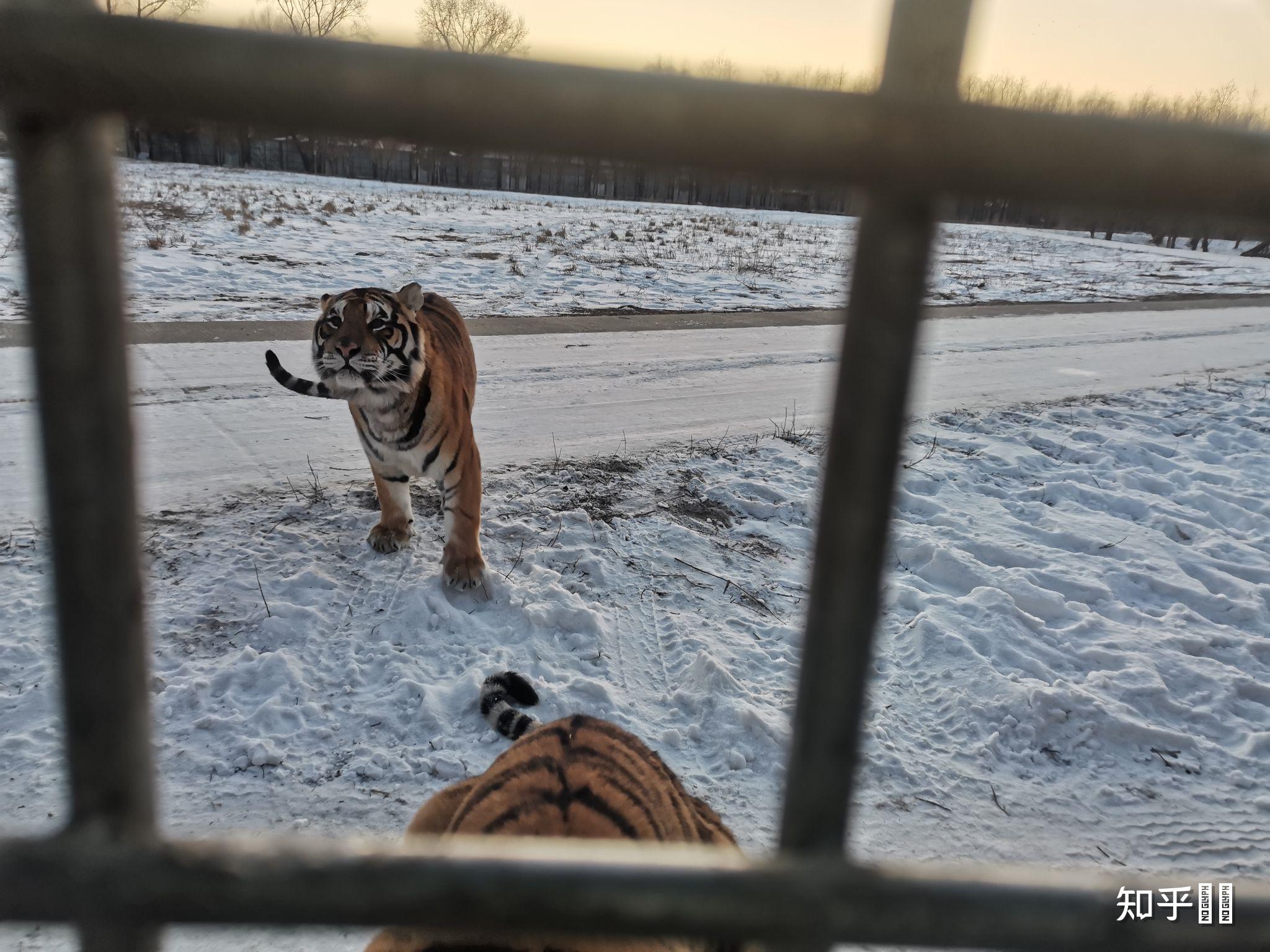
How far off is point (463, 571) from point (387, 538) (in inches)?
23.2

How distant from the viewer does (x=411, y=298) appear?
4.18 metres

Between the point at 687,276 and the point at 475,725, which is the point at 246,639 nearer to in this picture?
the point at 475,725

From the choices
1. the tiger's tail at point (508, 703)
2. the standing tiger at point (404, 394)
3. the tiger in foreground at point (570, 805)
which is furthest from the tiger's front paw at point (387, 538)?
the tiger in foreground at point (570, 805)

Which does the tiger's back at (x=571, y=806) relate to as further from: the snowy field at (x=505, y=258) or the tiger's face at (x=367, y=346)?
the snowy field at (x=505, y=258)

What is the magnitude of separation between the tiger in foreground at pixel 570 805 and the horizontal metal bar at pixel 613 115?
1340 millimetres

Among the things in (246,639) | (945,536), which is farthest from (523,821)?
(945,536)

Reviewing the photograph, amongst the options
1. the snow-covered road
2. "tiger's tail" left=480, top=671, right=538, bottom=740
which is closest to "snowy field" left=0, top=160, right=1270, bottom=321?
the snow-covered road

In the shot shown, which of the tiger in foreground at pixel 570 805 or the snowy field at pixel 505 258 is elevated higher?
the snowy field at pixel 505 258

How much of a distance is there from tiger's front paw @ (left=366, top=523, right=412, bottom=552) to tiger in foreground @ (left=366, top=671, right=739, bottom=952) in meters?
2.42

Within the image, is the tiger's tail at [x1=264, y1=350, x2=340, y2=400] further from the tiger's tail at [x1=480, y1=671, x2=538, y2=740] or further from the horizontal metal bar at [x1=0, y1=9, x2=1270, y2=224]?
the horizontal metal bar at [x1=0, y1=9, x2=1270, y2=224]

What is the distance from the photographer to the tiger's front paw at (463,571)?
411 centimetres

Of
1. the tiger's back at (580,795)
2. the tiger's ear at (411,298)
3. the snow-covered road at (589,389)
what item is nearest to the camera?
the tiger's back at (580,795)

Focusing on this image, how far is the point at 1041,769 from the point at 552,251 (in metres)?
13.6

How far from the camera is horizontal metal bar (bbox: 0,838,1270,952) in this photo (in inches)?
22.1
